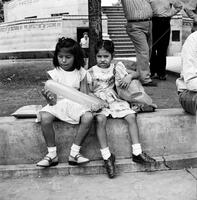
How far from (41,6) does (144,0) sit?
1881cm

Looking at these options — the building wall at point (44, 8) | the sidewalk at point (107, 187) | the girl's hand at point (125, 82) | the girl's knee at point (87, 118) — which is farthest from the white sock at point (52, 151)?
the building wall at point (44, 8)

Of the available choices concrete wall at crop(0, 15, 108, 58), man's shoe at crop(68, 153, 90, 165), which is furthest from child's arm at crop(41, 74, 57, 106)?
concrete wall at crop(0, 15, 108, 58)

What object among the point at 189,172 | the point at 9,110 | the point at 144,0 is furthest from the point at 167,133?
the point at 144,0

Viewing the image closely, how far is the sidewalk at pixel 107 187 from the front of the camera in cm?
325

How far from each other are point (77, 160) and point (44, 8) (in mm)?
21655

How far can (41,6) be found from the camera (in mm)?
24375

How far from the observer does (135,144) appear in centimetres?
383

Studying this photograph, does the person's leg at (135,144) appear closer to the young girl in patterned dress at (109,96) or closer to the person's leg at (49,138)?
the young girl in patterned dress at (109,96)

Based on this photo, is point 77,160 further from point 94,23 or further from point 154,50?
point 94,23

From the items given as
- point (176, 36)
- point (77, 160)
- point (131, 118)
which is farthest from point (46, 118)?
point (176, 36)

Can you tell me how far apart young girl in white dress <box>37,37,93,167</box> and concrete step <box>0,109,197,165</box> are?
151 millimetres

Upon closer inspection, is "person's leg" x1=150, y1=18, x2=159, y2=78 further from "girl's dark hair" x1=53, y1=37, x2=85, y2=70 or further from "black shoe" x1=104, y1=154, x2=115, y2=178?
"black shoe" x1=104, y1=154, x2=115, y2=178

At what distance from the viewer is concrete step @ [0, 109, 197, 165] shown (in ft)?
13.0

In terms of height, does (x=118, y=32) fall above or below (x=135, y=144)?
above
